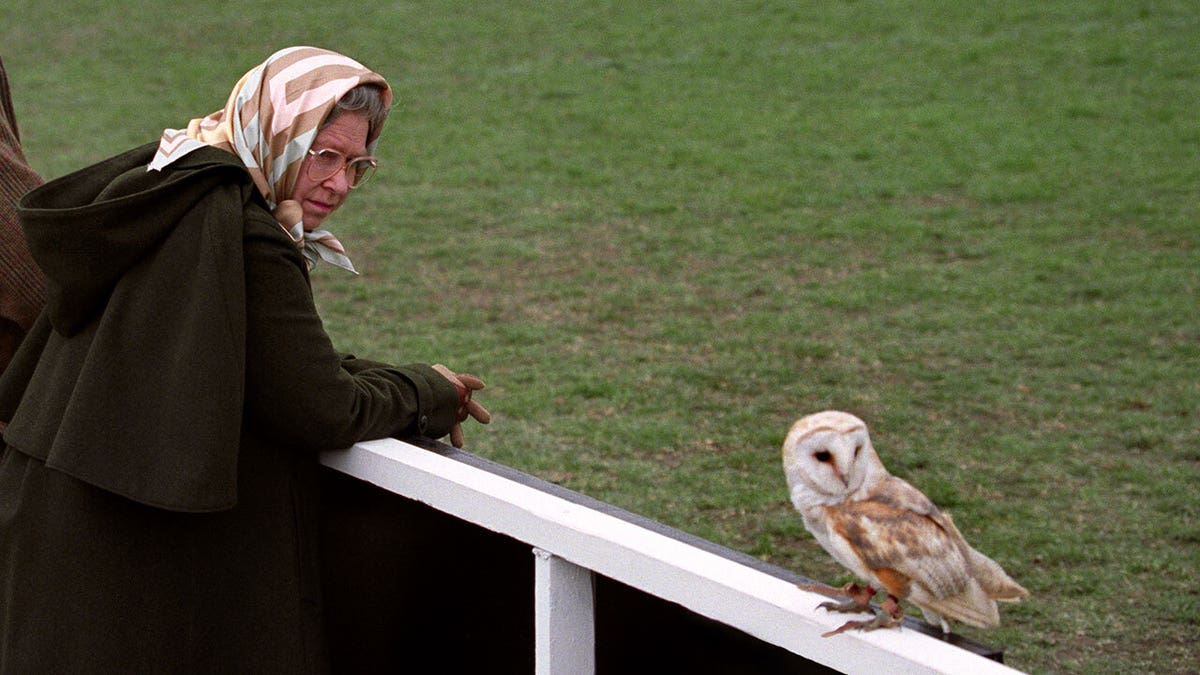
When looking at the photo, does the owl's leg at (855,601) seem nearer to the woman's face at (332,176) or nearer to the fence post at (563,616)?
the fence post at (563,616)

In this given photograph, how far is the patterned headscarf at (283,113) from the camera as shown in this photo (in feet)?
7.95

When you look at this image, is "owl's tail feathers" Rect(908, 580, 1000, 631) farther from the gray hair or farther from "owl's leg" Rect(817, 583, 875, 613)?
the gray hair

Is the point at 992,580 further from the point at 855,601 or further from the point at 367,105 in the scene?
the point at 367,105

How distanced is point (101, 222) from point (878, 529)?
122 cm

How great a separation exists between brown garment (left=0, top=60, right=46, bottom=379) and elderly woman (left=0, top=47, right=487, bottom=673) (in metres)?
0.17

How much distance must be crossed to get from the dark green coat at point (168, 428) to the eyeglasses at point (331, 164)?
0.23 m

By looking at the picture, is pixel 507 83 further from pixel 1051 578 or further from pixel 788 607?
pixel 788 607

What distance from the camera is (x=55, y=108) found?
13078 millimetres

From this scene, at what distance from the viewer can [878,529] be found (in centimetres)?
176

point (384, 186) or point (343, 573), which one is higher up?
point (343, 573)

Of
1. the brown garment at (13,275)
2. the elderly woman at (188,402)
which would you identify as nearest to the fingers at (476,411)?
the elderly woman at (188,402)

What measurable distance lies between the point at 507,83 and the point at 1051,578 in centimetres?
1009

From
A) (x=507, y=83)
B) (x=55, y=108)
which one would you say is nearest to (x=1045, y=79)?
(x=507, y=83)

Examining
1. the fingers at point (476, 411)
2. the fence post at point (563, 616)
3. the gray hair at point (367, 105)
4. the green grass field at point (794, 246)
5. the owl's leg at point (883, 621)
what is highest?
the gray hair at point (367, 105)
